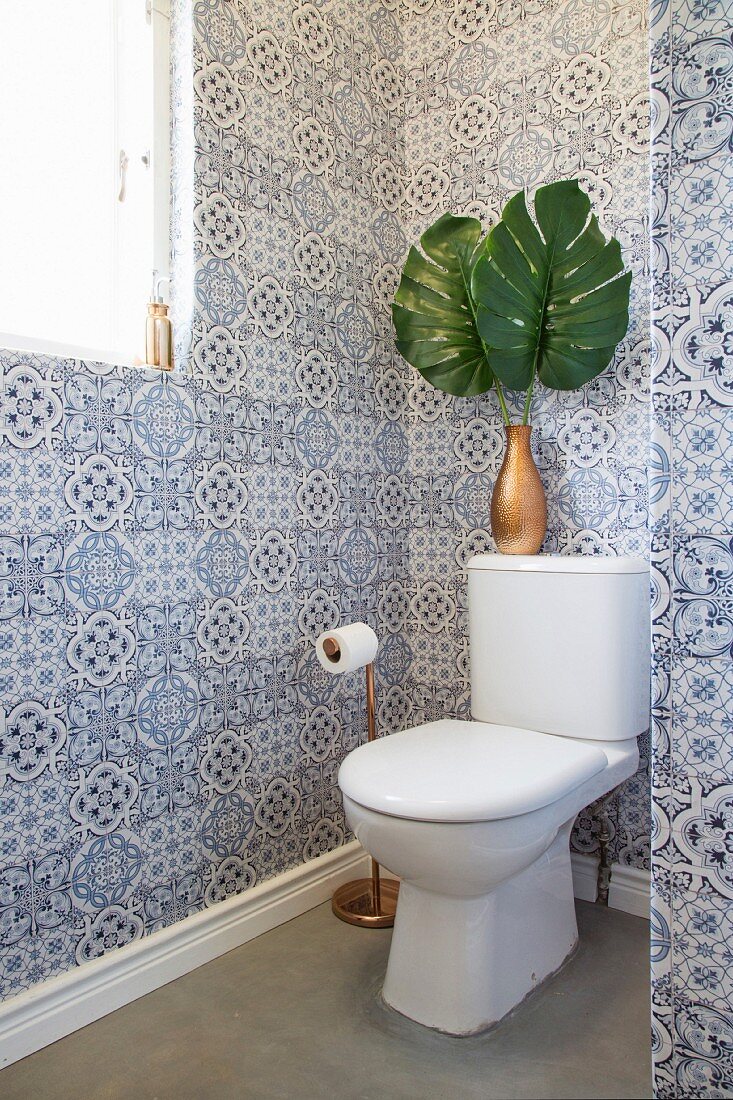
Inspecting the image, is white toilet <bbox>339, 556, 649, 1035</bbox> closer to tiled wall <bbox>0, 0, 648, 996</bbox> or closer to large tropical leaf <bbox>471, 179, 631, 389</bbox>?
Answer: tiled wall <bbox>0, 0, 648, 996</bbox>

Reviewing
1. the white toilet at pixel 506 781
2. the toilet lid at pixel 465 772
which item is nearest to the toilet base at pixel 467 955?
the white toilet at pixel 506 781

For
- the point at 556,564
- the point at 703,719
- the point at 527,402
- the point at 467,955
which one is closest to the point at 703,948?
the point at 703,719

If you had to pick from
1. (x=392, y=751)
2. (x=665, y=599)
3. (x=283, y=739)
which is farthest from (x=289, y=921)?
(x=665, y=599)

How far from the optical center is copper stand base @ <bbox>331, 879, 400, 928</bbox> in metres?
1.70

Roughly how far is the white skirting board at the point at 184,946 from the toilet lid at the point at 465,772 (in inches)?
18.1

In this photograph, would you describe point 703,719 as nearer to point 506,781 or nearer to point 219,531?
point 506,781

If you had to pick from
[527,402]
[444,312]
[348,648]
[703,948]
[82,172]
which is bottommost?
[703,948]

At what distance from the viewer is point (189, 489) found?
1.52m

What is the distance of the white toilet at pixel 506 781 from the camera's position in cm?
125

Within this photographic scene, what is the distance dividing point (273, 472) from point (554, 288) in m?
0.73

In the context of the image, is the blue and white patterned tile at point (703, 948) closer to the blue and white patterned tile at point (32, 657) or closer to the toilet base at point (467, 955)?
the toilet base at point (467, 955)

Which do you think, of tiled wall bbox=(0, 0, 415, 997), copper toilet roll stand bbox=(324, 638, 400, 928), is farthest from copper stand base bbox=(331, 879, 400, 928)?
tiled wall bbox=(0, 0, 415, 997)

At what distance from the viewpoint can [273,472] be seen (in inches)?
66.6

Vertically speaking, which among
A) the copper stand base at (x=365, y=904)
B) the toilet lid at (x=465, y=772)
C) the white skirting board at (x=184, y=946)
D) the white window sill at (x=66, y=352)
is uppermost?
the white window sill at (x=66, y=352)
